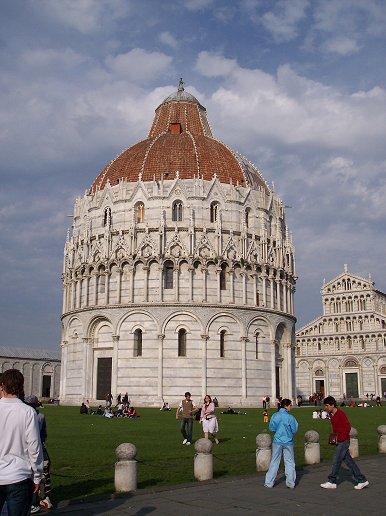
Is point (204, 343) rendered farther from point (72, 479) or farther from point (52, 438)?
point (72, 479)

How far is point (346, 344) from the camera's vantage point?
302 ft

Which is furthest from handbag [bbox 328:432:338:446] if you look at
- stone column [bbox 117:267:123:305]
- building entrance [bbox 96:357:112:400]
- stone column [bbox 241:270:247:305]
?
building entrance [bbox 96:357:112:400]

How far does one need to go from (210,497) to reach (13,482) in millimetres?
5969

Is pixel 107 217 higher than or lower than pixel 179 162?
lower

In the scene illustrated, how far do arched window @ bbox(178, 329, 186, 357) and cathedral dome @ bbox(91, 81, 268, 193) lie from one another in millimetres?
14164

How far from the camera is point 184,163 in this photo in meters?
54.2

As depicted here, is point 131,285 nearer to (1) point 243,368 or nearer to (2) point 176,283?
(2) point 176,283

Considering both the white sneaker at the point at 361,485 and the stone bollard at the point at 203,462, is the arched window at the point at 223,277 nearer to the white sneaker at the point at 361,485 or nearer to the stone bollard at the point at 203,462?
the stone bollard at the point at 203,462

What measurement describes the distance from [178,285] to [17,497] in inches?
1687

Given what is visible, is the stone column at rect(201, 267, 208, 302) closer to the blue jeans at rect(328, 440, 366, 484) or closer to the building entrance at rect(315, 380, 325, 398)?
the blue jeans at rect(328, 440, 366, 484)

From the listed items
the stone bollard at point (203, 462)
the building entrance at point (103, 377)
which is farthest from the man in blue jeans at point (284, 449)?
the building entrance at point (103, 377)

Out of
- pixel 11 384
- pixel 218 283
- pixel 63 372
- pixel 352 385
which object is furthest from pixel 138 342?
pixel 352 385

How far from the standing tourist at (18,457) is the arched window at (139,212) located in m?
45.8

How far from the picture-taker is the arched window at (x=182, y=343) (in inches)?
1909
